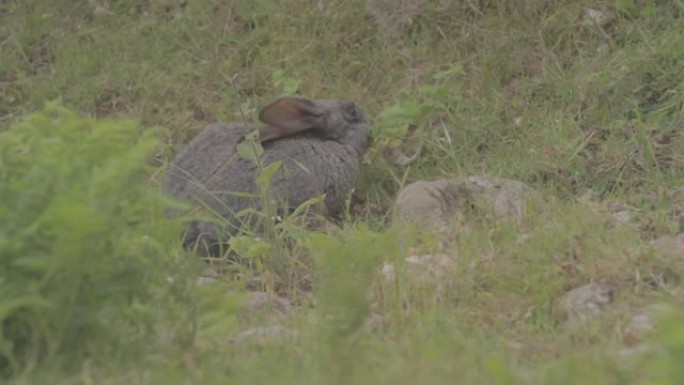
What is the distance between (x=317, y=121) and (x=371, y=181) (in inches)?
19.1

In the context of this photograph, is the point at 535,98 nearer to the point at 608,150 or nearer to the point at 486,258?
the point at 608,150

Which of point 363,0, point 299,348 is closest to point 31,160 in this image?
point 299,348

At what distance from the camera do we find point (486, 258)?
5.25 m

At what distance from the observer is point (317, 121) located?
302 inches

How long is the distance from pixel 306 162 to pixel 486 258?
2.25 metres

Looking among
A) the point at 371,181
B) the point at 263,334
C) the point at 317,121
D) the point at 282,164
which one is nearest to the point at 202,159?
the point at 282,164

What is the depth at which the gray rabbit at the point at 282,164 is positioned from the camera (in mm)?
6898

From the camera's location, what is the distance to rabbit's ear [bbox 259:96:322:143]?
7363 millimetres

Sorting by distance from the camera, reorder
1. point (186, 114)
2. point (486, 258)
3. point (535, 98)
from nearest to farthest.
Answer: point (486, 258) < point (535, 98) < point (186, 114)

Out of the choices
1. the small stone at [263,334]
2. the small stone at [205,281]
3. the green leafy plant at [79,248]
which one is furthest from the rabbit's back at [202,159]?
the green leafy plant at [79,248]

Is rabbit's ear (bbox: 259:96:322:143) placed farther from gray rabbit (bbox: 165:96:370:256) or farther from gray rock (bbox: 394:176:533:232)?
gray rock (bbox: 394:176:533:232)

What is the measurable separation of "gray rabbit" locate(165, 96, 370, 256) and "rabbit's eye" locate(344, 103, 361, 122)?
2 cm

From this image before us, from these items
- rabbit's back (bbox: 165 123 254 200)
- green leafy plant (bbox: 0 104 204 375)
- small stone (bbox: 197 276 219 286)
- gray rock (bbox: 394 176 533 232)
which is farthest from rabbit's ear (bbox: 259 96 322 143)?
green leafy plant (bbox: 0 104 204 375)

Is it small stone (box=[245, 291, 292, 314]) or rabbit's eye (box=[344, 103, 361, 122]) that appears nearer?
small stone (box=[245, 291, 292, 314])
